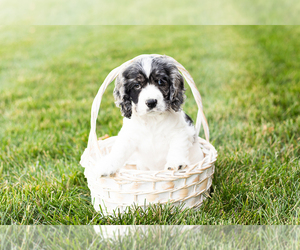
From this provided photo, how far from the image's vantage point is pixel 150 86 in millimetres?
2514

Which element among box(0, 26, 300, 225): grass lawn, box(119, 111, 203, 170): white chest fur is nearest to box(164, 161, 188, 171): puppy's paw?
box(119, 111, 203, 170): white chest fur

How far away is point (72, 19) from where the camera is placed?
12.7 m

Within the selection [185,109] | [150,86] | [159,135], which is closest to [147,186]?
[159,135]

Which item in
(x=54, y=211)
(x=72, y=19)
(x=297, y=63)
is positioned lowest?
(x=54, y=211)

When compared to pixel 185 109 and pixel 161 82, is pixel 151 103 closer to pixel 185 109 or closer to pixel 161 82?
pixel 161 82

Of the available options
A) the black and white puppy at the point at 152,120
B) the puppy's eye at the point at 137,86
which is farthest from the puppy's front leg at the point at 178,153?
the puppy's eye at the point at 137,86

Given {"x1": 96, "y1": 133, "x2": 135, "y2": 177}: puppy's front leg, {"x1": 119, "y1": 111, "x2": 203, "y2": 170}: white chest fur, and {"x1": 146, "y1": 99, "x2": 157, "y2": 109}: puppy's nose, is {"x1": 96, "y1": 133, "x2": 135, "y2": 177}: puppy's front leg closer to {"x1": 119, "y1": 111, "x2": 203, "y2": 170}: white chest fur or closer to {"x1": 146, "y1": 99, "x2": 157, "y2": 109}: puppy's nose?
{"x1": 119, "y1": 111, "x2": 203, "y2": 170}: white chest fur

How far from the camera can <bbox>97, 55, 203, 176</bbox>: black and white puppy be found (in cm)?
251

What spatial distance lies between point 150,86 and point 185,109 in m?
2.50

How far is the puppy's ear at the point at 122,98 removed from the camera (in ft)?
8.52

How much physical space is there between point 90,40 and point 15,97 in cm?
553

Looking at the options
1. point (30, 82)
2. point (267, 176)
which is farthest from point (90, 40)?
point (267, 176)

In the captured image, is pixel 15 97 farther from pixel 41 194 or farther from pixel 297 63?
pixel 297 63

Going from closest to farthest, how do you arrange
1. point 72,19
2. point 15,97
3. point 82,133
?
point 82,133 → point 15,97 → point 72,19
